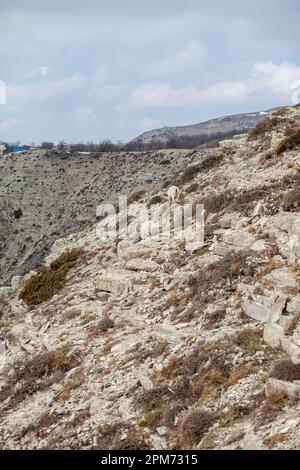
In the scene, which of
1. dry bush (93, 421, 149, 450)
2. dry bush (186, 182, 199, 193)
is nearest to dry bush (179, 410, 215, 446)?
dry bush (93, 421, 149, 450)

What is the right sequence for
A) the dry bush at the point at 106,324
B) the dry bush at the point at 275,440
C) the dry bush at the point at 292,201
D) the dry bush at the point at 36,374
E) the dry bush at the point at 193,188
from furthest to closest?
1. the dry bush at the point at 193,188
2. the dry bush at the point at 292,201
3. the dry bush at the point at 106,324
4. the dry bush at the point at 36,374
5. the dry bush at the point at 275,440

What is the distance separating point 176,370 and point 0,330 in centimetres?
881

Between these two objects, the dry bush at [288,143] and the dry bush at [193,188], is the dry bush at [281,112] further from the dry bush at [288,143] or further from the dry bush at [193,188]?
the dry bush at [193,188]

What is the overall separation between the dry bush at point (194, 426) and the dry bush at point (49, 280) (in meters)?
11.2

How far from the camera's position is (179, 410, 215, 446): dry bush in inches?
338

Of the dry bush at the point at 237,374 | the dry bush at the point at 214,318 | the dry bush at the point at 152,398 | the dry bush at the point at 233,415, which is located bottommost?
the dry bush at the point at 152,398

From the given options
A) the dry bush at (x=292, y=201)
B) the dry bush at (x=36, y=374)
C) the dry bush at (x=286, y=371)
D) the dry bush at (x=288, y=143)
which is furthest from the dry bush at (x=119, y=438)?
the dry bush at (x=288, y=143)

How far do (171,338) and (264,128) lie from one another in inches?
696

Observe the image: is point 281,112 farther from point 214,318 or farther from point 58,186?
point 58,186

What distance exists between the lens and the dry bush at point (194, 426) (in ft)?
28.1

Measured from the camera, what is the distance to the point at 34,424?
10828mm

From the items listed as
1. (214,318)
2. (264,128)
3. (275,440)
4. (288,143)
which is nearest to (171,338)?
(214,318)
